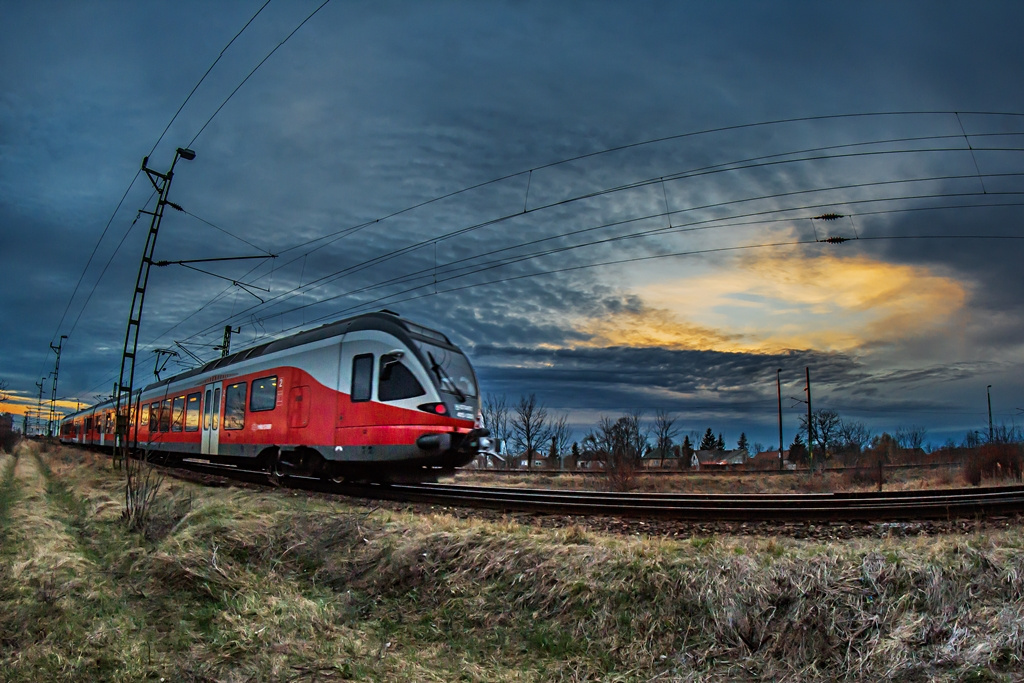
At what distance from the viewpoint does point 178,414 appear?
2161cm

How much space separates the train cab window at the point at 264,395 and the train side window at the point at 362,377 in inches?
141

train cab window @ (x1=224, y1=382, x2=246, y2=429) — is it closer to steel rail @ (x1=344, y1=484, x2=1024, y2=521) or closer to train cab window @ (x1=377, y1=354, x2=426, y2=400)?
steel rail @ (x1=344, y1=484, x2=1024, y2=521)

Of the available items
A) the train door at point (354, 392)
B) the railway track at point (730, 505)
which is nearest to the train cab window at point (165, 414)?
the railway track at point (730, 505)

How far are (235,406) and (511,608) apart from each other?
1426 centimetres

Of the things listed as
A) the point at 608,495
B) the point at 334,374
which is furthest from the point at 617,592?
the point at 334,374

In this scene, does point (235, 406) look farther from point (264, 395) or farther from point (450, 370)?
point (450, 370)

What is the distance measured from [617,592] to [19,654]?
4703 millimetres

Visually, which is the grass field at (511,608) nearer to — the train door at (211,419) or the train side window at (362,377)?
the train side window at (362,377)

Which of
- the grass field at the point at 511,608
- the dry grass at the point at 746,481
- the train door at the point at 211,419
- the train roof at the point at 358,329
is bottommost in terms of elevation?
the dry grass at the point at 746,481

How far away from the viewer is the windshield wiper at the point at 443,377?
39.0 feet

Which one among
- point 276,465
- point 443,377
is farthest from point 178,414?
point 443,377

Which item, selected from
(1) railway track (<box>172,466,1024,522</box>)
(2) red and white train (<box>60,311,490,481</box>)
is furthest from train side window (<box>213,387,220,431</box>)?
(1) railway track (<box>172,466,1024,522</box>)

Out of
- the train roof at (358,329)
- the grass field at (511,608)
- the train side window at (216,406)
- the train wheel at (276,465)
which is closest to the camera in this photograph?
the grass field at (511,608)

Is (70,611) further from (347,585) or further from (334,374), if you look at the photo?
(334,374)
